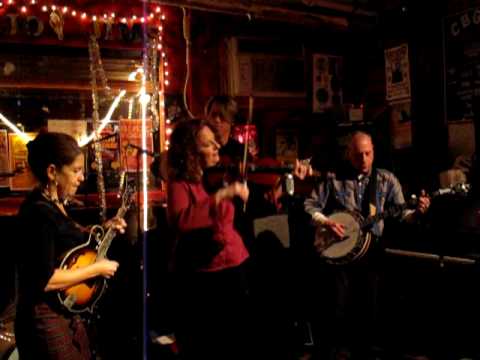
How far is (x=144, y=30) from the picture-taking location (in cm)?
620

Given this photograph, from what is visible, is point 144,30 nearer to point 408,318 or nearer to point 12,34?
point 12,34

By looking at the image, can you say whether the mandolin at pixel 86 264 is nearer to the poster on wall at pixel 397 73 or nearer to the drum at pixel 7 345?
the drum at pixel 7 345

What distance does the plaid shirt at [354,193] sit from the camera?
483 cm

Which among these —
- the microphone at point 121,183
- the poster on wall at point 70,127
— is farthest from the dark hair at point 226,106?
the poster on wall at point 70,127

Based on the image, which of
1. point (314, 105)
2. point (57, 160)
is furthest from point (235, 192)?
point (314, 105)

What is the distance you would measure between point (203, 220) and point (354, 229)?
6.66 ft

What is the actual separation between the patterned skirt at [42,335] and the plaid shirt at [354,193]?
2.78 m

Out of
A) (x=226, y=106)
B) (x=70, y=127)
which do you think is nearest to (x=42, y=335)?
(x=226, y=106)

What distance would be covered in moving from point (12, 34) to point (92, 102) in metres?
1.07

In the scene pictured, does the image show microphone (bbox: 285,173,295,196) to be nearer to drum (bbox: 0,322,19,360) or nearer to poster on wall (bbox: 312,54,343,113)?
drum (bbox: 0,322,19,360)

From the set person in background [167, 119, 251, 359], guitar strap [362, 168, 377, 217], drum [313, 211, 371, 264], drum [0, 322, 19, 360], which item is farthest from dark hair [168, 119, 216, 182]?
guitar strap [362, 168, 377, 217]

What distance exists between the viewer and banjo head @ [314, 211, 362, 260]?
4.71m

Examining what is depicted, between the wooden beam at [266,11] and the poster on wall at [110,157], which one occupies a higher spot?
the wooden beam at [266,11]

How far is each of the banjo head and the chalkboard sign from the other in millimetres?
1869
